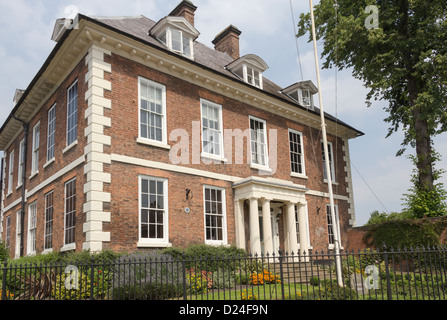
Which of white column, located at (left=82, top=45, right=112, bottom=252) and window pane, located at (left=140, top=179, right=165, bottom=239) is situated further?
window pane, located at (left=140, top=179, right=165, bottom=239)

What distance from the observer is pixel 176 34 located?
16609 millimetres

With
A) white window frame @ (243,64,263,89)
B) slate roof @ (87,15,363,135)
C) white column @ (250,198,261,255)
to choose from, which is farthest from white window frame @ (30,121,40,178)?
white window frame @ (243,64,263,89)

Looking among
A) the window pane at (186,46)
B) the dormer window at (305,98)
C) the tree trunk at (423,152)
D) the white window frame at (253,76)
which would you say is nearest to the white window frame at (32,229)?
the window pane at (186,46)

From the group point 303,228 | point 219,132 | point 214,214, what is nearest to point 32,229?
point 214,214

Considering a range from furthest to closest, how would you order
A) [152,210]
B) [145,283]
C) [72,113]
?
[72,113] → [152,210] → [145,283]

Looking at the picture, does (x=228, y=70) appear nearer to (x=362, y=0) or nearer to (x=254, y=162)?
(x=254, y=162)

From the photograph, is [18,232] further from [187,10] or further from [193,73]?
[187,10]

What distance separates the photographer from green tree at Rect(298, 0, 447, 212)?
18484 millimetres

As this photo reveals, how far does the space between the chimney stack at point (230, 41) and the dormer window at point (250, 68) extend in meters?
4.27

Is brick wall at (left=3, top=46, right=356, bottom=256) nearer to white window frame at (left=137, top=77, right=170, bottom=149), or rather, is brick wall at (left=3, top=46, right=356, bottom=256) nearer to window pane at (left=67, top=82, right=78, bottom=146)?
white window frame at (left=137, top=77, right=170, bottom=149)

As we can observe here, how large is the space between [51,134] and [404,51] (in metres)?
17.0

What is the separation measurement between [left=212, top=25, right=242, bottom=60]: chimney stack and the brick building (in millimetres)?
3170
